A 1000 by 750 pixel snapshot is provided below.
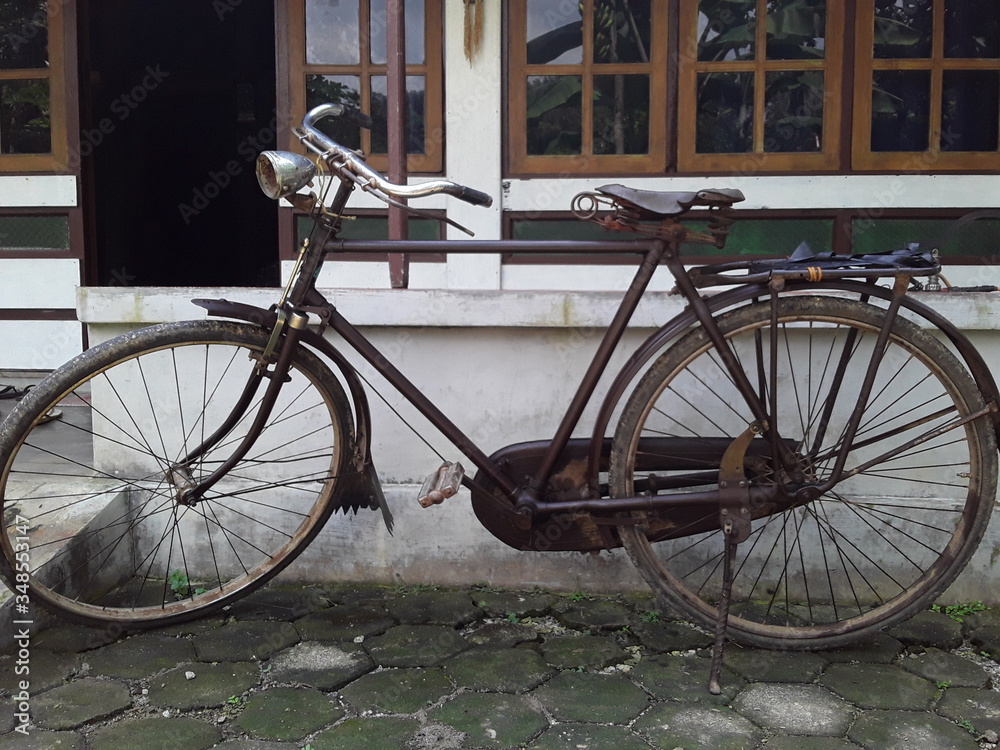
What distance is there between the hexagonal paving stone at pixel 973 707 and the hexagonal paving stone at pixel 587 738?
0.82 meters

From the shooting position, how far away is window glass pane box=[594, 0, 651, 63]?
4520mm

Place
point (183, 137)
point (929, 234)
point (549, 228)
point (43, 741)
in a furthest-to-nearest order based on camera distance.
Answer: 1. point (183, 137)
2. point (549, 228)
3. point (929, 234)
4. point (43, 741)

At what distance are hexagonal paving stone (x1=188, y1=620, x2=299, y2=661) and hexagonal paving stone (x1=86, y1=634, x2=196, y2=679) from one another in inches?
1.8

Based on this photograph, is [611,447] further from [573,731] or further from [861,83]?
[861,83]

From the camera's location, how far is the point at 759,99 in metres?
4.50

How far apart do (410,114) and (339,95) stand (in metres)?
0.41

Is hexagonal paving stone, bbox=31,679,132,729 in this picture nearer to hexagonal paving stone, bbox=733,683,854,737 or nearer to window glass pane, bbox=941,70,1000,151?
hexagonal paving stone, bbox=733,683,854,737

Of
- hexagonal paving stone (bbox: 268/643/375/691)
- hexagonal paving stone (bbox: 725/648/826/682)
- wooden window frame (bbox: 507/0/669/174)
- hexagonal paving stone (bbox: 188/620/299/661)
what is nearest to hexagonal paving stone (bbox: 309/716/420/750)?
hexagonal paving stone (bbox: 268/643/375/691)

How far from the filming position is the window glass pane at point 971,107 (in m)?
4.47

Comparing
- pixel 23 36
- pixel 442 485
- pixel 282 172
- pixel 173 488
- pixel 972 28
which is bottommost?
pixel 173 488

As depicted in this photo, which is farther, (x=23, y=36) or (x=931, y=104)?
(x=23, y=36)

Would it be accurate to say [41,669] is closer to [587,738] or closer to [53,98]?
[587,738]

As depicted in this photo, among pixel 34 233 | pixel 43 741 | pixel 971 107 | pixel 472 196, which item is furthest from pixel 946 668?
pixel 34 233

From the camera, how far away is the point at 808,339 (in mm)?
2908
